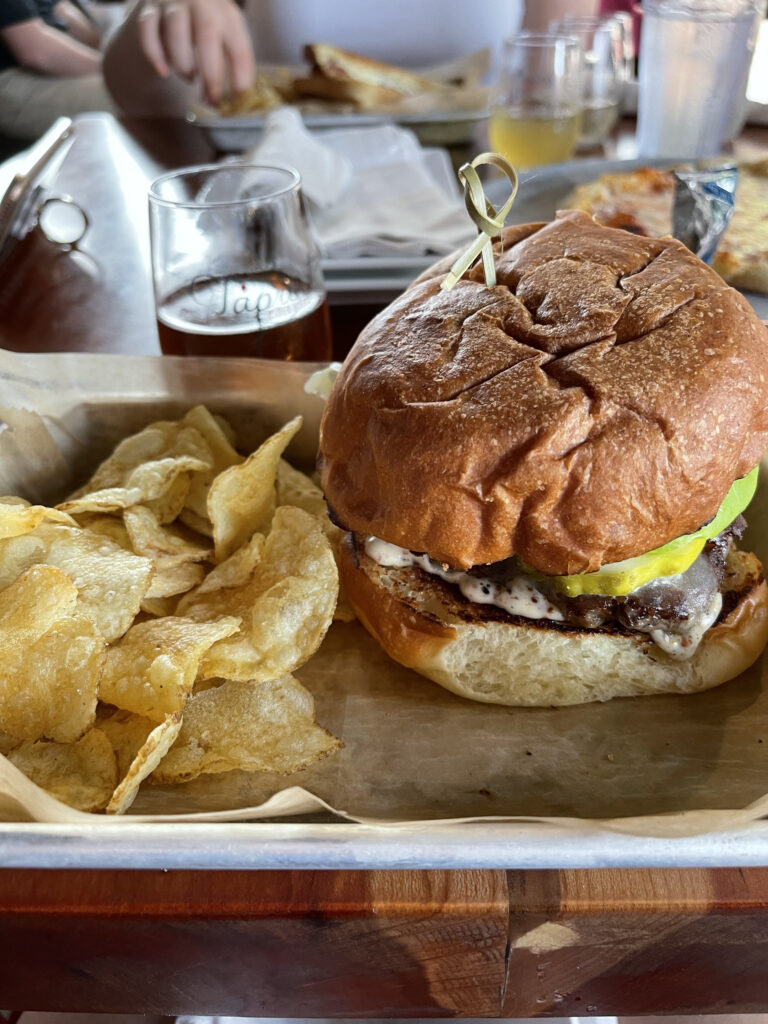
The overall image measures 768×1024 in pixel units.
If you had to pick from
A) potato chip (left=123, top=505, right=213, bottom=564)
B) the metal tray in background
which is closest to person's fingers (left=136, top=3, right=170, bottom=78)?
the metal tray in background

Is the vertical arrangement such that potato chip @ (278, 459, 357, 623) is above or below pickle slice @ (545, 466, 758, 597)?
below

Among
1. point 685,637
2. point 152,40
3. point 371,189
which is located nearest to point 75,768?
point 685,637

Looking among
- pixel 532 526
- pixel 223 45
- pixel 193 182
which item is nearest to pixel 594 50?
pixel 223 45

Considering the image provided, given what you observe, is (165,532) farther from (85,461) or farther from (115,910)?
(115,910)

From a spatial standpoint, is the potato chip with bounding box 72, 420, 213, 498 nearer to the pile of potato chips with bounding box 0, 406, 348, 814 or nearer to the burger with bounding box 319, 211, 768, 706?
the pile of potato chips with bounding box 0, 406, 348, 814

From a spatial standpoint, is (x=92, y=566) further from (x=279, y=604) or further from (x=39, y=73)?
(x=39, y=73)

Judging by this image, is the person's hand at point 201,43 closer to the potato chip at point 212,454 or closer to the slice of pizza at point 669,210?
the slice of pizza at point 669,210
